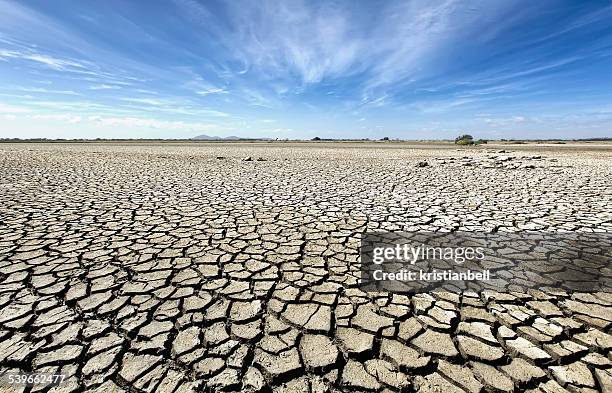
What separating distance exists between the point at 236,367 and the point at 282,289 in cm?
88

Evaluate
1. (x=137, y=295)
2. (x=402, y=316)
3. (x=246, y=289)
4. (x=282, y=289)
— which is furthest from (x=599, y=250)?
(x=137, y=295)

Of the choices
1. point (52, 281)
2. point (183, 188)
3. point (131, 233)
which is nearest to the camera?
point (52, 281)

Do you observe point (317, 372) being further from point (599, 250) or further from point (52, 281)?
point (599, 250)

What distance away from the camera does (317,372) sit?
1639 mm

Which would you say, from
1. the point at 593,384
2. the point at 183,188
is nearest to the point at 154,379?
the point at 593,384

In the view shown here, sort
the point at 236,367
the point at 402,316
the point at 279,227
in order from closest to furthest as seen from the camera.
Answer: the point at 236,367 → the point at 402,316 → the point at 279,227

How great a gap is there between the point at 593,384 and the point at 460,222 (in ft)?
9.68

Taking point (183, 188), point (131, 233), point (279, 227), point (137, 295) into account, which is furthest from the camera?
point (183, 188)

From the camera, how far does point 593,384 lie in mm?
1544

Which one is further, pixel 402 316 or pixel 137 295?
pixel 137 295

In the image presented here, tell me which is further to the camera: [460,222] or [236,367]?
[460,222]

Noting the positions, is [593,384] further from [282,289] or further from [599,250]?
[599,250]

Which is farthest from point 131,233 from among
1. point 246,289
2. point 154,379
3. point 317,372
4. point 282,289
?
point 317,372

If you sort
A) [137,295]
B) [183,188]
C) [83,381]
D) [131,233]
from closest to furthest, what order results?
[83,381]
[137,295]
[131,233]
[183,188]
